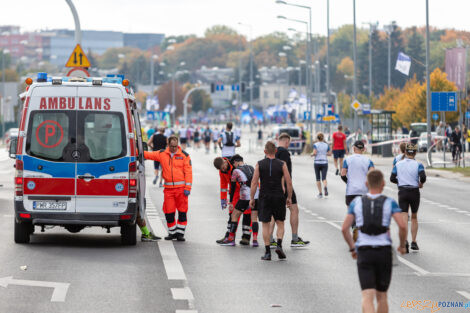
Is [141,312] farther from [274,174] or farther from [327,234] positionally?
[327,234]

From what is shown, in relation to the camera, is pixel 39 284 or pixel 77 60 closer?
pixel 39 284

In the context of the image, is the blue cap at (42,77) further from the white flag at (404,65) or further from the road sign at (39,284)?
the white flag at (404,65)

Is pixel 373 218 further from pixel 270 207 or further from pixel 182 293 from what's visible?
pixel 270 207

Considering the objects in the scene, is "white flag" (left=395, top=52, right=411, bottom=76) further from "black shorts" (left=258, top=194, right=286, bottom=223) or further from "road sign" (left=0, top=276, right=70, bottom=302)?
"road sign" (left=0, top=276, right=70, bottom=302)

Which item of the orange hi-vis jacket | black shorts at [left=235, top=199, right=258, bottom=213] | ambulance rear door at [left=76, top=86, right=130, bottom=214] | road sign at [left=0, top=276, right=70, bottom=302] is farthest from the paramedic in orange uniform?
road sign at [left=0, top=276, right=70, bottom=302]

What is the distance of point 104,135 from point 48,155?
85 cm

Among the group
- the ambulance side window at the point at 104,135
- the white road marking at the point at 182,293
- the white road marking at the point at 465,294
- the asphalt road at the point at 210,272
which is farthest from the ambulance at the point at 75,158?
the white road marking at the point at 465,294

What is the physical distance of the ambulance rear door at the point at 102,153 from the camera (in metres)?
16.4

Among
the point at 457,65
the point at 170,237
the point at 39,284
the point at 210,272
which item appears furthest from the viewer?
the point at 457,65

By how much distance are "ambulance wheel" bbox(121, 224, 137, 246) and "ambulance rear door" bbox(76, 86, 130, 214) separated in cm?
39

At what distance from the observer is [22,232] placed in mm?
16719

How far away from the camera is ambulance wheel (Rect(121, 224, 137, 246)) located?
16719 millimetres

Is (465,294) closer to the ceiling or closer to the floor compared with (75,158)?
closer to the floor

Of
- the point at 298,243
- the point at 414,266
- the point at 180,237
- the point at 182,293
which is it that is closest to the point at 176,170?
the point at 180,237
